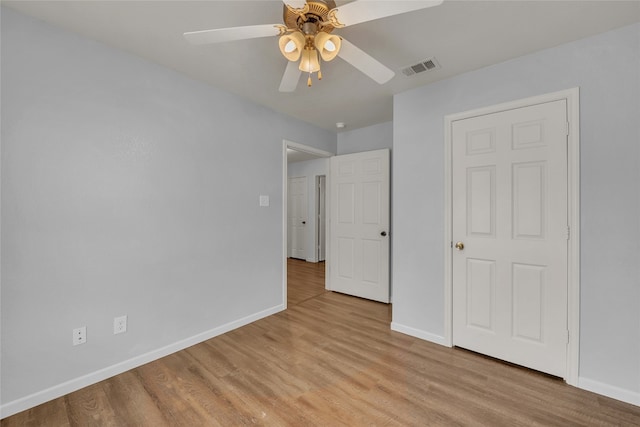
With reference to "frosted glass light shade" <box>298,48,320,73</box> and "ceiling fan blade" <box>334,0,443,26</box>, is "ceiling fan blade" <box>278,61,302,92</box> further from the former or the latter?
"ceiling fan blade" <box>334,0,443,26</box>

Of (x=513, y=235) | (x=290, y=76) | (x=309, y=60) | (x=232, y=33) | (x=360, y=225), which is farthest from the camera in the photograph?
(x=360, y=225)

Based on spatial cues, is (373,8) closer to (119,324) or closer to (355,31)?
(355,31)

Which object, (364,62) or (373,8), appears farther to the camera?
(364,62)

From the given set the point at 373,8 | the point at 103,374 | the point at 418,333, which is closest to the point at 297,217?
the point at 418,333

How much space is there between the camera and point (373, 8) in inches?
47.3

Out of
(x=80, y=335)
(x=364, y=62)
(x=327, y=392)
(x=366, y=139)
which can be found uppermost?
(x=366, y=139)

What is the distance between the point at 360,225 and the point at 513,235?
192 cm

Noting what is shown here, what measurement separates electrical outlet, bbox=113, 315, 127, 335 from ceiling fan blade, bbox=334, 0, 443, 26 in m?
2.52

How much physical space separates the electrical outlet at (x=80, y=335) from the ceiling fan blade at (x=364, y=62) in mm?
2510

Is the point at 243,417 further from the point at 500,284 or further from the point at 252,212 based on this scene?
the point at 500,284

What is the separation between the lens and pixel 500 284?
230 cm

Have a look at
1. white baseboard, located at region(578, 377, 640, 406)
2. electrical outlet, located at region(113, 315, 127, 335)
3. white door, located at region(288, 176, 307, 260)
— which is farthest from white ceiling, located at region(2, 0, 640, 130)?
white door, located at region(288, 176, 307, 260)

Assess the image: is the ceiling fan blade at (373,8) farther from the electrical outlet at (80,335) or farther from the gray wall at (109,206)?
the electrical outlet at (80,335)

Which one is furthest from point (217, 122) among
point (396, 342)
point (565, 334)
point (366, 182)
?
point (565, 334)
